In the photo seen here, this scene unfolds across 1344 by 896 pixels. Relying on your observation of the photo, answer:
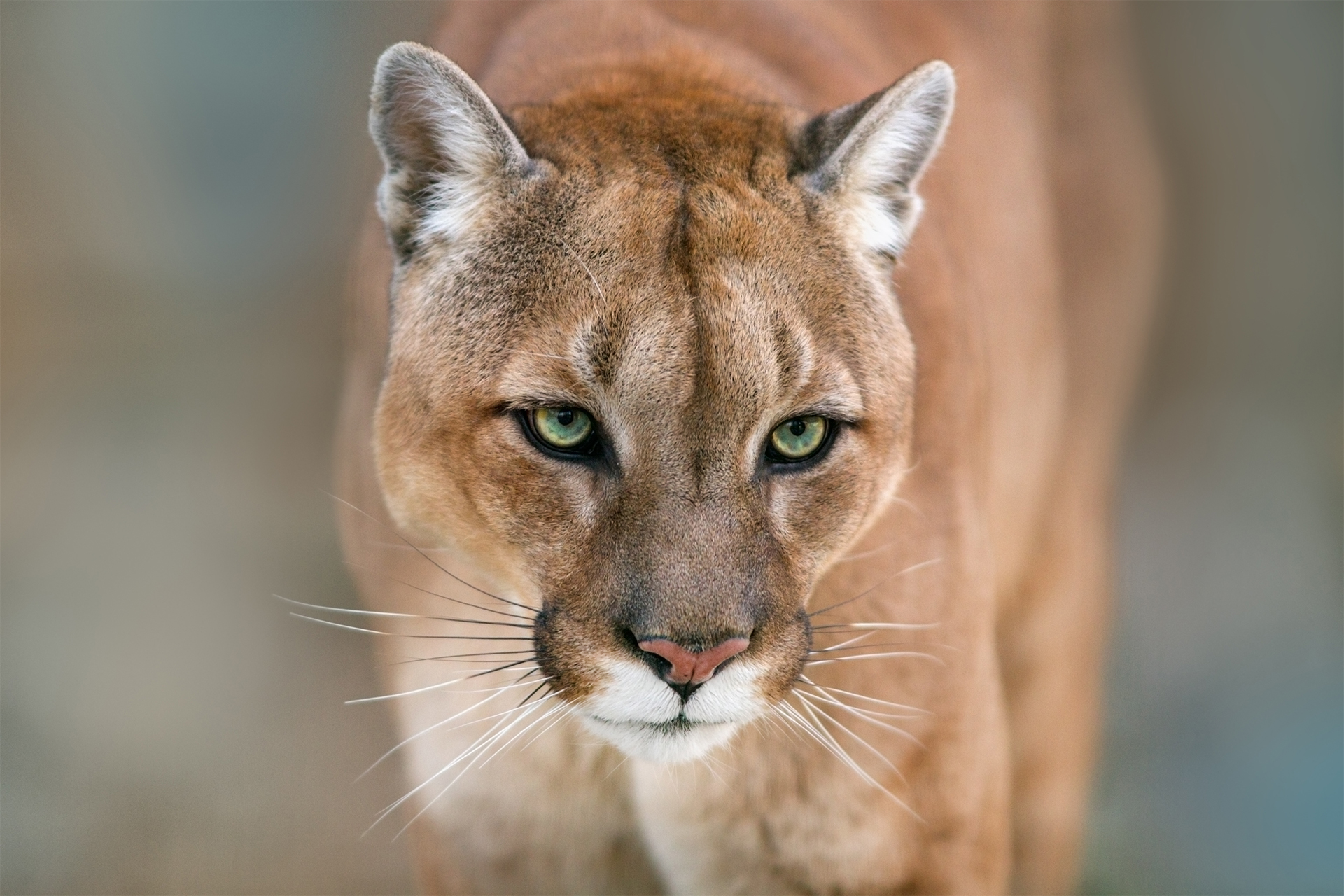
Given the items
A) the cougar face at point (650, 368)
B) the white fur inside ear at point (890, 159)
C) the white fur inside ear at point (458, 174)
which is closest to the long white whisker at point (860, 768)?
the cougar face at point (650, 368)

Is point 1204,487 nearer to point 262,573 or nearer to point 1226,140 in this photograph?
point 1226,140

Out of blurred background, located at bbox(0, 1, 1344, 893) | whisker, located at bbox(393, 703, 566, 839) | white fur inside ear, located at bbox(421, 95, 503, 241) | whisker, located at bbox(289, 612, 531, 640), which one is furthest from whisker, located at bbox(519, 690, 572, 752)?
blurred background, located at bbox(0, 1, 1344, 893)

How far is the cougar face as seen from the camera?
1.99m

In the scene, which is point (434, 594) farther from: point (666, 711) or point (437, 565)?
point (666, 711)

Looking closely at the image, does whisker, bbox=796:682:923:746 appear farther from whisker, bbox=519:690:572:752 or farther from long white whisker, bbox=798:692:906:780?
whisker, bbox=519:690:572:752

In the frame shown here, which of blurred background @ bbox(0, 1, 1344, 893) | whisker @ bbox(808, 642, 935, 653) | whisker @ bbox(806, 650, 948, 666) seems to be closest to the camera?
whisker @ bbox(806, 650, 948, 666)

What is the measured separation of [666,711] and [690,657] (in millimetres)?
128

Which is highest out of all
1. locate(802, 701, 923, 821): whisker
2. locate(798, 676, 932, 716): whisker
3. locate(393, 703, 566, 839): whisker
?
locate(798, 676, 932, 716): whisker

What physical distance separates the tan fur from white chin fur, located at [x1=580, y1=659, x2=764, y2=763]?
0.06ft

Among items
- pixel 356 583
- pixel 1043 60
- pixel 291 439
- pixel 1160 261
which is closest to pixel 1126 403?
pixel 1160 261

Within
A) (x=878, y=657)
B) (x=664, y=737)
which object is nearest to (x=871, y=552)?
(x=878, y=657)

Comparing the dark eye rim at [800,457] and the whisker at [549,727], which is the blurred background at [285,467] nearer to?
the whisker at [549,727]

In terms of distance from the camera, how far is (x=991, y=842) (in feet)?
8.61

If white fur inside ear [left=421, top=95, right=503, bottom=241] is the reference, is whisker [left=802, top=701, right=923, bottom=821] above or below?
below
